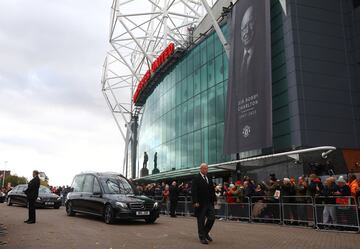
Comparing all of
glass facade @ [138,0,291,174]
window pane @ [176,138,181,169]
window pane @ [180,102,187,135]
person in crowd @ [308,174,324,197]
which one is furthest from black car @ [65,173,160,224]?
window pane @ [176,138,181,169]

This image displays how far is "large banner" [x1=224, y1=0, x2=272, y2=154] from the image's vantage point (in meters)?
22.0

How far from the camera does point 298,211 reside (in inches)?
510

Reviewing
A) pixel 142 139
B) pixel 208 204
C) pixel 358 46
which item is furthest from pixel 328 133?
pixel 142 139

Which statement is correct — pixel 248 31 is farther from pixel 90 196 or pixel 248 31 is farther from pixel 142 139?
pixel 142 139

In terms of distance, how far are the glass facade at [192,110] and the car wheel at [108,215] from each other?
15.5 meters

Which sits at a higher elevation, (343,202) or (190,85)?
(190,85)

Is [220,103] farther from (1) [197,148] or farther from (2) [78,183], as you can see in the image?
(2) [78,183]

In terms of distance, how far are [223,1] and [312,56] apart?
37.9 feet

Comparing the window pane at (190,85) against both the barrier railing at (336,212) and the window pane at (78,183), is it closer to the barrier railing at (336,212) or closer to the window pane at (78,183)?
the window pane at (78,183)

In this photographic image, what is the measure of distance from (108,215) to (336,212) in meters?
6.94

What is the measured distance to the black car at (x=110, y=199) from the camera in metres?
12.7

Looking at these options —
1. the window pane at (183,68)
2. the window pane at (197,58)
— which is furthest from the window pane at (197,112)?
the window pane at (183,68)

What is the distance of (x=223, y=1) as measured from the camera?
31422 mm

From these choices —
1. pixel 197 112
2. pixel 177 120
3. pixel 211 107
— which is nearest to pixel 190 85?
pixel 197 112
